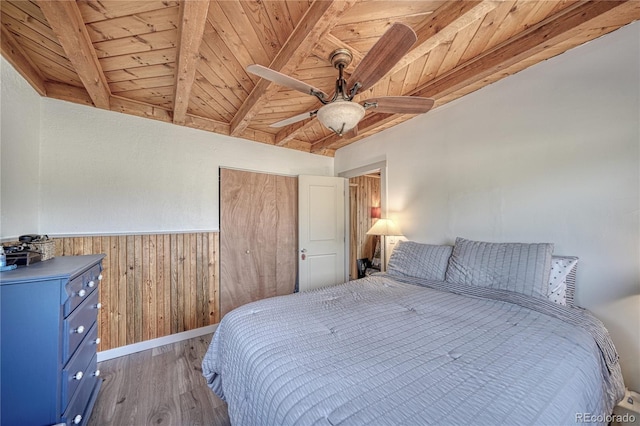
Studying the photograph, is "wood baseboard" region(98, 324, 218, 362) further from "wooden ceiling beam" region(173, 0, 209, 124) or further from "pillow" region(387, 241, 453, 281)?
"wooden ceiling beam" region(173, 0, 209, 124)

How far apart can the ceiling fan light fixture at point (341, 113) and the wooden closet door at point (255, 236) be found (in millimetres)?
1958

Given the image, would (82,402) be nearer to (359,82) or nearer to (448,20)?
(359,82)

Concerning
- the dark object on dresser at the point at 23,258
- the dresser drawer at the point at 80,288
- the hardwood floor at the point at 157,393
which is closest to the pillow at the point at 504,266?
the hardwood floor at the point at 157,393

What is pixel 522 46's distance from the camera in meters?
1.63

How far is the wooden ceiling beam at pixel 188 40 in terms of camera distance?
125cm

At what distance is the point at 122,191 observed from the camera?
2.42 m

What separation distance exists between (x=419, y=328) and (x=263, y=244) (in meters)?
2.46

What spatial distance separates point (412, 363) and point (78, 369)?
6.34 ft

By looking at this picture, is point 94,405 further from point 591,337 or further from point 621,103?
point 621,103

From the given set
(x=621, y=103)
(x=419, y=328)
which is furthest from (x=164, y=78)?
(x=621, y=103)

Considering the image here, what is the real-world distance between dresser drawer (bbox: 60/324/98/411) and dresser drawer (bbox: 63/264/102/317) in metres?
0.29

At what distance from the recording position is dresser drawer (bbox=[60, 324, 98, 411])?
4.10ft

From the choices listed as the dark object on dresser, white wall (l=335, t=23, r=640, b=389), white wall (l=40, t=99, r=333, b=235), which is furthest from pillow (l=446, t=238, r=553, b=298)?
the dark object on dresser

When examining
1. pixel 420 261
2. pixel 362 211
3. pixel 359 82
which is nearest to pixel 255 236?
pixel 420 261
